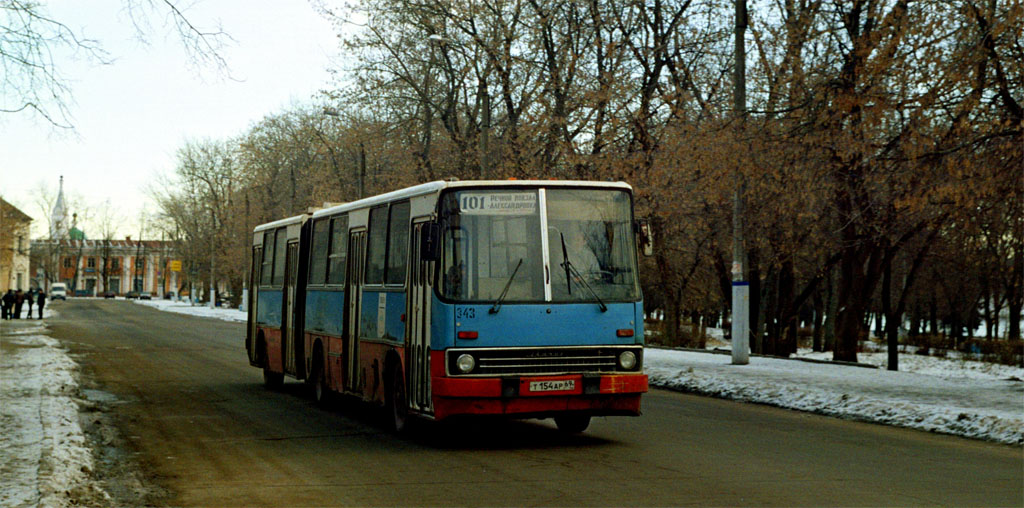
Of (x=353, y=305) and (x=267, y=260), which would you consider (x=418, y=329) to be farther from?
(x=267, y=260)

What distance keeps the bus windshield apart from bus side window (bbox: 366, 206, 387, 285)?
232cm

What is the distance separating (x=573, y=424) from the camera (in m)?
A: 13.8

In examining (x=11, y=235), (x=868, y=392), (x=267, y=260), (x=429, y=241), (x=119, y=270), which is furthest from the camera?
(x=119, y=270)

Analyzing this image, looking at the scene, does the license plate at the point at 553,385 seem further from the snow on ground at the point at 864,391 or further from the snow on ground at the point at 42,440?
the snow on ground at the point at 864,391

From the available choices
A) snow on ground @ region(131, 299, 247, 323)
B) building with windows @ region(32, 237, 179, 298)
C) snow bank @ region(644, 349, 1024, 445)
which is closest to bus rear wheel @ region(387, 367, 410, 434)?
snow bank @ region(644, 349, 1024, 445)

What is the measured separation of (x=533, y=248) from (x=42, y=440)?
18.0 feet

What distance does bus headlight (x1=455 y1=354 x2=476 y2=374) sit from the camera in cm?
1208

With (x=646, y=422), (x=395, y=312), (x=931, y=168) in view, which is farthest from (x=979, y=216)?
(x=395, y=312)


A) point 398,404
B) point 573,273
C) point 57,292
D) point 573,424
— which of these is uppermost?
point 57,292

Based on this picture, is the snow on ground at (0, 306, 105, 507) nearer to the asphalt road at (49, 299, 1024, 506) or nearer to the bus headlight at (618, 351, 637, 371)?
the asphalt road at (49, 299, 1024, 506)

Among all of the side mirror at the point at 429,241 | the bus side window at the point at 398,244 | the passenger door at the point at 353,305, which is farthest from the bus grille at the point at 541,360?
the passenger door at the point at 353,305

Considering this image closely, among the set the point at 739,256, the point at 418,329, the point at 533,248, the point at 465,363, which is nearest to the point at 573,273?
the point at 533,248

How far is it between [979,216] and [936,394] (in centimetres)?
444

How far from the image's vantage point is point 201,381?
22.5 m
